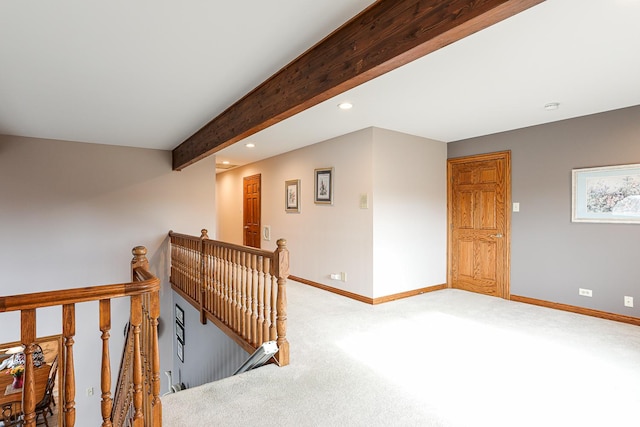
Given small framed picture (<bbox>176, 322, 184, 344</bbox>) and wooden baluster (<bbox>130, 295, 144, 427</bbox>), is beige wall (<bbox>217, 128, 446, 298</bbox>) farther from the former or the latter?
wooden baluster (<bbox>130, 295, 144, 427</bbox>)

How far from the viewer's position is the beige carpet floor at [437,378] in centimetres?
196

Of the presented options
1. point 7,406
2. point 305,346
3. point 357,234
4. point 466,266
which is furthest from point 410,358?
point 7,406

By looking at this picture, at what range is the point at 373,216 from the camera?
4230mm

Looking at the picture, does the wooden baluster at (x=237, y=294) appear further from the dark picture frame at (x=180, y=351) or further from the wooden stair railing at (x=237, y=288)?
the dark picture frame at (x=180, y=351)

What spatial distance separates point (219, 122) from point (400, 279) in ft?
9.69

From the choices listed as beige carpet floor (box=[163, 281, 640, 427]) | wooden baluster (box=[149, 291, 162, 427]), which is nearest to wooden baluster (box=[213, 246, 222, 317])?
beige carpet floor (box=[163, 281, 640, 427])

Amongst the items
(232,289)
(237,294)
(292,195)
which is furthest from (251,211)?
(237,294)

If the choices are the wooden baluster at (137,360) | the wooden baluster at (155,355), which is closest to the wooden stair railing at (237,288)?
the wooden baluster at (155,355)

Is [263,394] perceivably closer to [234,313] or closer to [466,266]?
[234,313]

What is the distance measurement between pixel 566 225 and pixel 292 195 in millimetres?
3745

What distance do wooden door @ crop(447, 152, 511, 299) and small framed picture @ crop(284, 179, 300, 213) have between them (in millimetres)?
2332

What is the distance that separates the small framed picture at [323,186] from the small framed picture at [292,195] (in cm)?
47

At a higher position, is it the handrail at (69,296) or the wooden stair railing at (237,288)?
the handrail at (69,296)

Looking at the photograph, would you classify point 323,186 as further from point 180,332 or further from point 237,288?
point 180,332
